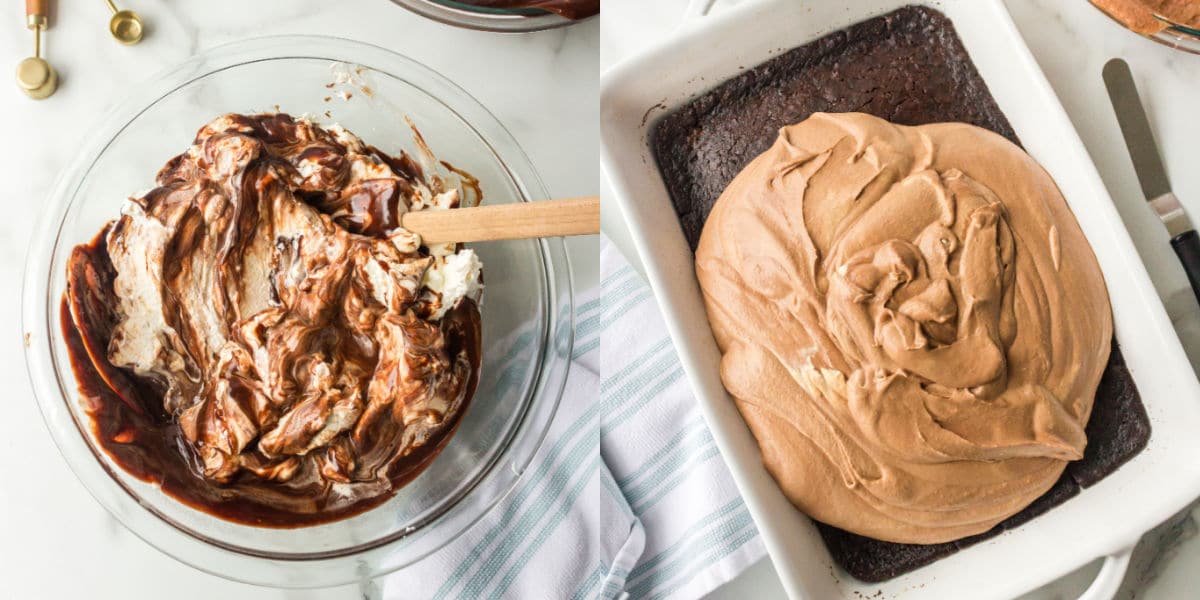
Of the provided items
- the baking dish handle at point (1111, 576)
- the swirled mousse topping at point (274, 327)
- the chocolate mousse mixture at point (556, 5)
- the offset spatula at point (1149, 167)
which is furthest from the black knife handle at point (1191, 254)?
the swirled mousse topping at point (274, 327)

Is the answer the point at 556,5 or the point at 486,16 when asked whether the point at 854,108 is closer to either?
the point at 556,5

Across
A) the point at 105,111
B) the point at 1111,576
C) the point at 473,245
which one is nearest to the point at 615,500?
the point at 473,245

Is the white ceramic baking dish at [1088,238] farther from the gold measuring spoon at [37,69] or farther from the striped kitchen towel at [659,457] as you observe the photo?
the gold measuring spoon at [37,69]

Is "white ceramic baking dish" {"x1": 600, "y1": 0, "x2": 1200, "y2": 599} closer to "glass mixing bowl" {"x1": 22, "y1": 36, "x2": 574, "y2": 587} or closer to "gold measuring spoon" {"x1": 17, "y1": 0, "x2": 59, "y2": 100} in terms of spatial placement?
"glass mixing bowl" {"x1": 22, "y1": 36, "x2": 574, "y2": 587}

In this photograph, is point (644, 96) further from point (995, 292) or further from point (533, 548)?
point (533, 548)

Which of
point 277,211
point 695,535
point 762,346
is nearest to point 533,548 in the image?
point 695,535

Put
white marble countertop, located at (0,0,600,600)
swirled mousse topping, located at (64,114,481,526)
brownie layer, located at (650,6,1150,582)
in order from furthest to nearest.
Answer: white marble countertop, located at (0,0,600,600), brownie layer, located at (650,6,1150,582), swirled mousse topping, located at (64,114,481,526)

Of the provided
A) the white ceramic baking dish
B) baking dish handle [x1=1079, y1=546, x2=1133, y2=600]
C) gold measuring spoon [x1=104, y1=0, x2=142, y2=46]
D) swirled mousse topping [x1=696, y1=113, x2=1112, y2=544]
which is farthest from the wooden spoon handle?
baking dish handle [x1=1079, y1=546, x2=1133, y2=600]
